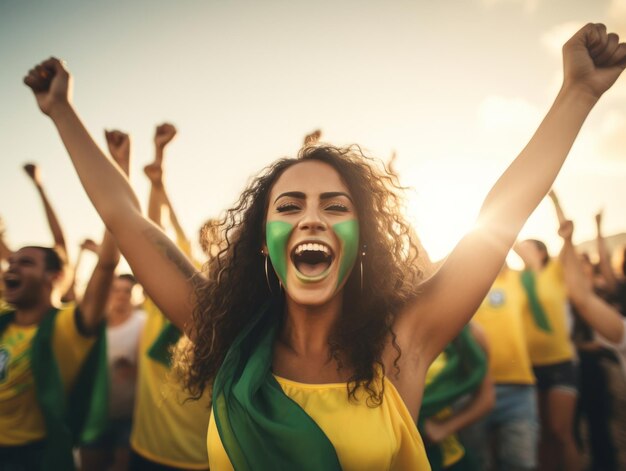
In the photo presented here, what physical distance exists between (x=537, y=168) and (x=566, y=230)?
242cm

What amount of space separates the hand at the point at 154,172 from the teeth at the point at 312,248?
146cm

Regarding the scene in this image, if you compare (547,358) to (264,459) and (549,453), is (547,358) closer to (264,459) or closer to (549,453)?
(549,453)

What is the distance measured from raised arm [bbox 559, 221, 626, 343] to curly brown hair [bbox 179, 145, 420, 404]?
174cm

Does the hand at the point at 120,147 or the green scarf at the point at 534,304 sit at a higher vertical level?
the hand at the point at 120,147

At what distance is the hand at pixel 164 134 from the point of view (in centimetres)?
246

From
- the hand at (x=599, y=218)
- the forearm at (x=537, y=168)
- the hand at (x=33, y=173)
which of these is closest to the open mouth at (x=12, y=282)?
the hand at (x=33, y=173)

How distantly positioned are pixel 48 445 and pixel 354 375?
7.27 ft

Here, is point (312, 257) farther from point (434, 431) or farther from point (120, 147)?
point (434, 431)

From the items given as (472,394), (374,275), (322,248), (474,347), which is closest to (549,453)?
(472,394)

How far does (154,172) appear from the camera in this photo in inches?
107

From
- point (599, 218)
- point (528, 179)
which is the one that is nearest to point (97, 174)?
point (528, 179)

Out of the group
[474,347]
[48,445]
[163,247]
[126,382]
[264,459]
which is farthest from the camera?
[126,382]

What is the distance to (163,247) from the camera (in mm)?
1703

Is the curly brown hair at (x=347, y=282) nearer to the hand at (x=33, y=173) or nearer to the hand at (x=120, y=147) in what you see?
the hand at (x=120, y=147)
